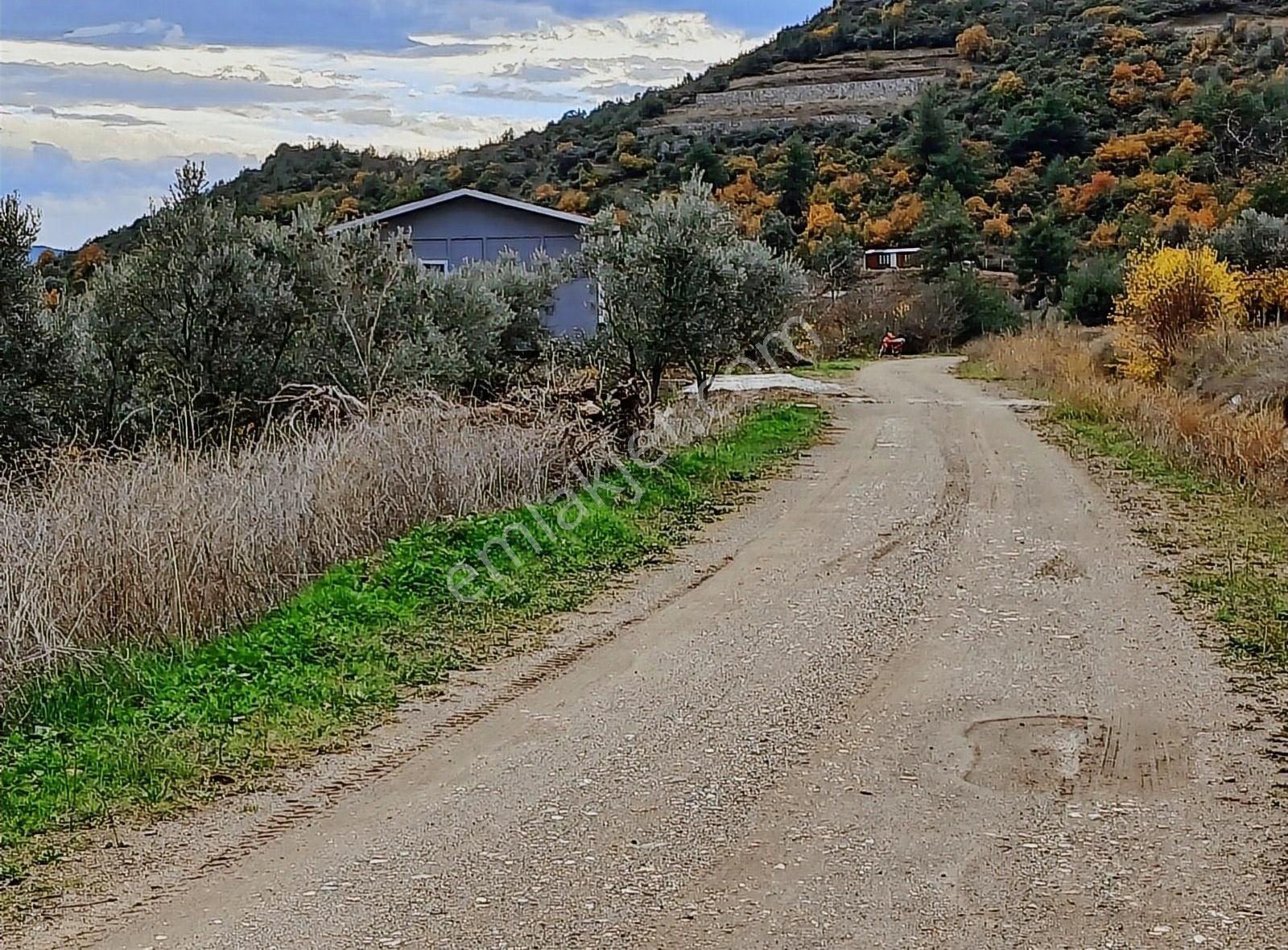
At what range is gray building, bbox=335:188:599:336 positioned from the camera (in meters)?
33.0

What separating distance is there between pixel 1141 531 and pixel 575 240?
23.2 metres

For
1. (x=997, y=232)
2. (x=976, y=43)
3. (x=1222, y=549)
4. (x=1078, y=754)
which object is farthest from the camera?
(x=976, y=43)

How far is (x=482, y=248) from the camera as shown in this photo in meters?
33.3

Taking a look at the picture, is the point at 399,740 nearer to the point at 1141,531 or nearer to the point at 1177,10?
the point at 1141,531

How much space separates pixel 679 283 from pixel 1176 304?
34.1 feet

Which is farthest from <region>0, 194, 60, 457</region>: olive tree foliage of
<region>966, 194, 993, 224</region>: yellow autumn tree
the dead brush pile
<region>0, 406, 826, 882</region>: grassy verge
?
<region>966, 194, 993, 224</region>: yellow autumn tree

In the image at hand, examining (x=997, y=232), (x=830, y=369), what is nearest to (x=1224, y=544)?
(x=830, y=369)

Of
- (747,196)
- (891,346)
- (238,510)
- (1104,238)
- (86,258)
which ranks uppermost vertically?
(747,196)

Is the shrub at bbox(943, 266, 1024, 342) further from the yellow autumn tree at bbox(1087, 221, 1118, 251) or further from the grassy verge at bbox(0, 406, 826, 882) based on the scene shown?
the grassy verge at bbox(0, 406, 826, 882)

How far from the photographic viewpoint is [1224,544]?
1058 centimetres

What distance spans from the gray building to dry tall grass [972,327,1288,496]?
11327mm

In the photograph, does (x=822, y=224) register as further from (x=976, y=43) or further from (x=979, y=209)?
(x=976, y=43)

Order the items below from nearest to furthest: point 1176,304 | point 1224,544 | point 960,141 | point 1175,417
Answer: point 1224,544 → point 1175,417 → point 1176,304 → point 960,141

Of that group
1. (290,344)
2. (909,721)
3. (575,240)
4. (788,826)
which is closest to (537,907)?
(788,826)
